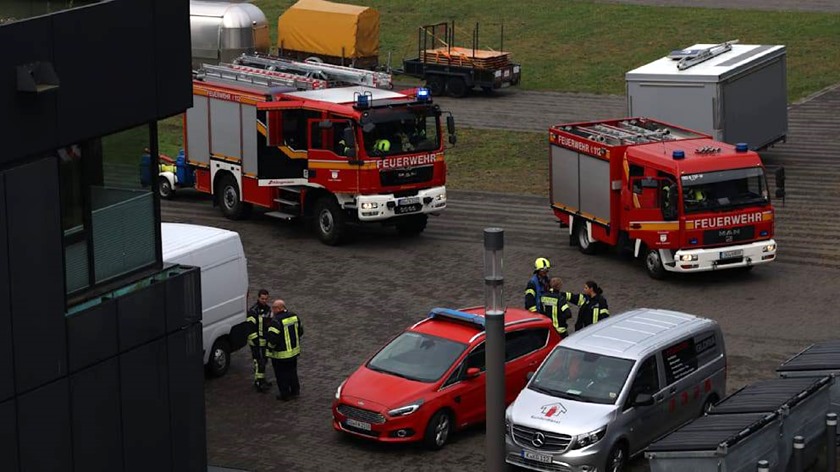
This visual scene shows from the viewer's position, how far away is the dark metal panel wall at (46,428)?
13.8 m

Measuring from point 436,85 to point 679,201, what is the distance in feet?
72.0

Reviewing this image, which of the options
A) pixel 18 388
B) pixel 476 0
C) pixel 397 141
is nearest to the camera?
pixel 18 388

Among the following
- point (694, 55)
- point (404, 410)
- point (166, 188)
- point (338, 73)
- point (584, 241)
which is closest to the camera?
point (404, 410)

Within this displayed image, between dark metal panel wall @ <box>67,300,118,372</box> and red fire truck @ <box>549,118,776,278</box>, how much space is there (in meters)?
13.6

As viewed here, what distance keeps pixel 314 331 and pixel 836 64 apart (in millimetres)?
29984

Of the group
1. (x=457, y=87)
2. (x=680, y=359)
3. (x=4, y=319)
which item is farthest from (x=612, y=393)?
(x=457, y=87)

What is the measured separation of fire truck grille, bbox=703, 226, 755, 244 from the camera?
2628cm

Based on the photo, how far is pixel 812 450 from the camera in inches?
698

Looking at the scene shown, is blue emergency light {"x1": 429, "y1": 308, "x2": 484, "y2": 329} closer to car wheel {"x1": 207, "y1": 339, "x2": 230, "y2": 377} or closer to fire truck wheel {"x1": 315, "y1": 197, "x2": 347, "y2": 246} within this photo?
car wheel {"x1": 207, "y1": 339, "x2": 230, "y2": 377}

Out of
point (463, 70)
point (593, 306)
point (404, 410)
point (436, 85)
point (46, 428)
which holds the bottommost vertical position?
point (404, 410)

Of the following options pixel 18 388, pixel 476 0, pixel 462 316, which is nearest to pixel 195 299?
pixel 18 388

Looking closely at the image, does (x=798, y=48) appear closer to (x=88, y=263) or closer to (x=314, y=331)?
(x=314, y=331)

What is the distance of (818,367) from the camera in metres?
19.0

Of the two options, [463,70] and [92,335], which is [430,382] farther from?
[463,70]
